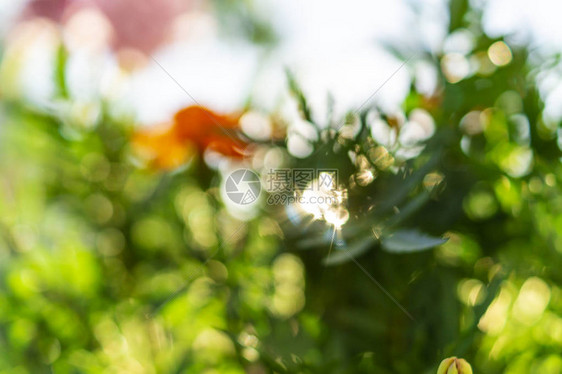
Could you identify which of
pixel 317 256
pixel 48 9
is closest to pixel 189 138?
pixel 317 256

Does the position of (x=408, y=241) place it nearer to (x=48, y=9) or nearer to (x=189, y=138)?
(x=189, y=138)

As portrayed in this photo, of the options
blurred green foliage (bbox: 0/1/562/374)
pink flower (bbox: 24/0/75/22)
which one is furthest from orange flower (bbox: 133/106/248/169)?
pink flower (bbox: 24/0/75/22)

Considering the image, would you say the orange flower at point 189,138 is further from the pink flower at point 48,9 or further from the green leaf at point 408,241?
the pink flower at point 48,9

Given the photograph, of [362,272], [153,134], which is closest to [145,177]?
[153,134]

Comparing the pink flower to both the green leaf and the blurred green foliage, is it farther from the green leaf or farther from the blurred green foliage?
the green leaf

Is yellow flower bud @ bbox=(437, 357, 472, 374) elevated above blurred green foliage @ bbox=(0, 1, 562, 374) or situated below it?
above

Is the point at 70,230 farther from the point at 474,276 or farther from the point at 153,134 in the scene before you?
→ the point at 474,276

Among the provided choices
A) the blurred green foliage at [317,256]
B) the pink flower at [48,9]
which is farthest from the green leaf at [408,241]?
the pink flower at [48,9]
